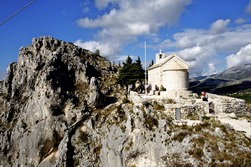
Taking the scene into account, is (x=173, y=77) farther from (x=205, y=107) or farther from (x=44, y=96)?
(x=44, y=96)

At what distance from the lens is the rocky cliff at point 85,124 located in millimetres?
31547

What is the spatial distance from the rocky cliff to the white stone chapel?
14.6ft

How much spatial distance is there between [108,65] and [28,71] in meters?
20.6

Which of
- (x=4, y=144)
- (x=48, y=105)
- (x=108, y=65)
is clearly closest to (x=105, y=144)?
(x=48, y=105)

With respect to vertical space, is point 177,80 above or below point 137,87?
above

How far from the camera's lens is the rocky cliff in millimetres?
31547

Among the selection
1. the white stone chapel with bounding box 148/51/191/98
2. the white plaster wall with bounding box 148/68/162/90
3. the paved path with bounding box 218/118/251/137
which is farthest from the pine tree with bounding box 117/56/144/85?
the paved path with bounding box 218/118/251/137

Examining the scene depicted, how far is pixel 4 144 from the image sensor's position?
5794 cm

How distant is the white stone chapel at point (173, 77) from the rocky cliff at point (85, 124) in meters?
4.45

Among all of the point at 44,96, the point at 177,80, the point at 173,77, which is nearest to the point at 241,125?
the point at 177,80

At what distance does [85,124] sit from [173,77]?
18259 mm

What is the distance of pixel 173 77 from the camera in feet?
156

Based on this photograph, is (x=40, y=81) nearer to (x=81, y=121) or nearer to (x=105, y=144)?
(x=81, y=121)

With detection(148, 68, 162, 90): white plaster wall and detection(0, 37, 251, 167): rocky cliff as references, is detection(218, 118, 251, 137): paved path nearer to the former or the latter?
detection(0, 37, 251, 167): rocky cliff
